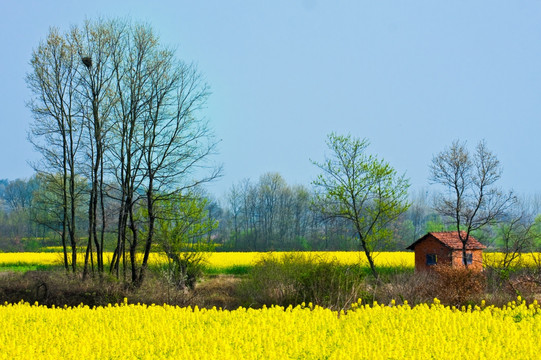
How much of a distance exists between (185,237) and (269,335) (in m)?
20.1

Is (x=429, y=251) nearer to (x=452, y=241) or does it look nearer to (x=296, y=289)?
(x=452, y=241)

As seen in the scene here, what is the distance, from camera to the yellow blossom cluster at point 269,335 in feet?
26.0

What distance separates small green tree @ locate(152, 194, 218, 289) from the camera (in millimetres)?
27145

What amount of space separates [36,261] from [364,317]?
Answer: 4151 centimetres

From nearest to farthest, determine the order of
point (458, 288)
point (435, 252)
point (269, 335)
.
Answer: point (269, 335)
point (458, 288)
point (435, 252)

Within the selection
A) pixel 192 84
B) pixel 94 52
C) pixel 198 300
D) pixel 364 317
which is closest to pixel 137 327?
pixel 364 317

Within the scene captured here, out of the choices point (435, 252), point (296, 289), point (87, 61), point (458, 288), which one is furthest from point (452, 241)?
point (87, 61)

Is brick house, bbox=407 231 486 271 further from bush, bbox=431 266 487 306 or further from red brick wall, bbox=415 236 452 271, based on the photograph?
bush, bbox=431 266 487 306

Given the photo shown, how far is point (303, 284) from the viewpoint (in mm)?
18734

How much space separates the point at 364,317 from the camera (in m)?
11.2

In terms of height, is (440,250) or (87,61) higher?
(87,61)

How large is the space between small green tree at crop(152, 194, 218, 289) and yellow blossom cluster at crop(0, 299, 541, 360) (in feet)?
46.8

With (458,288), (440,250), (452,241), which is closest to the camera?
(458,288)

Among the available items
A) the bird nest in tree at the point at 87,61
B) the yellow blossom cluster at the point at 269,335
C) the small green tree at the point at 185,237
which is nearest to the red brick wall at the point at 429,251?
the small green tree at the point at 185,237
